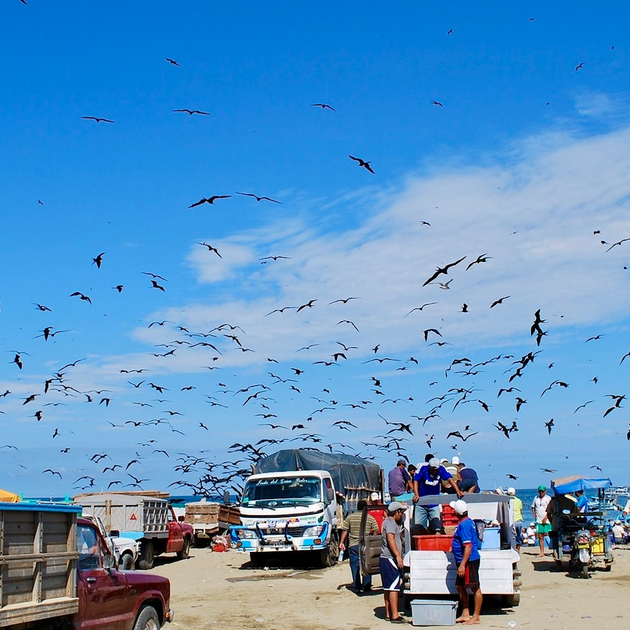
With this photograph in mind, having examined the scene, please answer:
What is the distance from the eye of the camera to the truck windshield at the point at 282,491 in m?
21.3

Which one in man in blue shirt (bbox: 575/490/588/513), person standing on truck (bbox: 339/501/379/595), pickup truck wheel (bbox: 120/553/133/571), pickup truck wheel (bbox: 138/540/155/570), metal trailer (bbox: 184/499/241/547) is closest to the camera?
person standing on truck (bbox: 339/501/379/595)

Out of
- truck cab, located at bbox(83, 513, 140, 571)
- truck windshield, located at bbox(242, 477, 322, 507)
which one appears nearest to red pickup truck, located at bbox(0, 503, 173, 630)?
truck cab, located at bbox(83, 513, 140, 571)

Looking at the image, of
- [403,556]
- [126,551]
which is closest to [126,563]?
[126,551]

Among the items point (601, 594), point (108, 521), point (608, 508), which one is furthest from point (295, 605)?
point (108, 521)

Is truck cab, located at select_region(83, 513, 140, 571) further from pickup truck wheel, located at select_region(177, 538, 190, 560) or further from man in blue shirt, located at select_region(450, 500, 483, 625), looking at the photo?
man in blue shirt, located at select_region(450, 500, 483, 625)

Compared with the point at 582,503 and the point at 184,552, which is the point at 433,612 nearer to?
the point at 582,503

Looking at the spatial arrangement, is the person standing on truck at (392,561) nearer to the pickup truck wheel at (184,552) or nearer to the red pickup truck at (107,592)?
the red pickup truck at (107,592)

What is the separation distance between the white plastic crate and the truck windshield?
30.0ft

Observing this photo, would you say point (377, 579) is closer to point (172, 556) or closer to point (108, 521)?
point (108, 521)

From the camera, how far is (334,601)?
15.0m

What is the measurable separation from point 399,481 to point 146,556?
754 cm

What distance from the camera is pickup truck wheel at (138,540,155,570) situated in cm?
2241

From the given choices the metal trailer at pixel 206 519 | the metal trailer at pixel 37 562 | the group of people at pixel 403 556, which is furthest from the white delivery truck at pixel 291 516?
the metal trailer at pixel 37 562

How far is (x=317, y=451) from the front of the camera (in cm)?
2773
